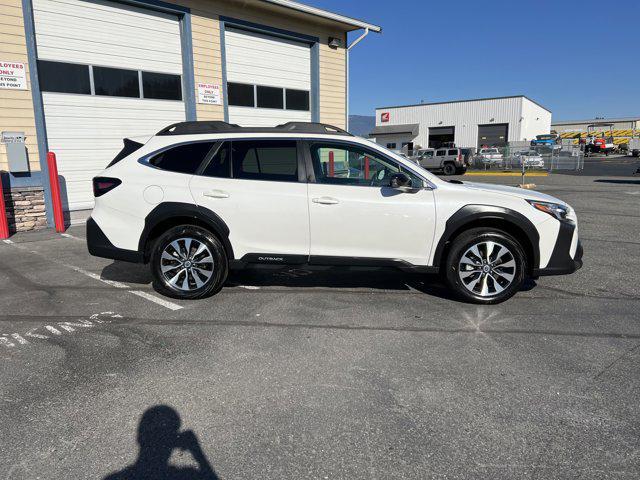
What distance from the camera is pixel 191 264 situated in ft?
16.3

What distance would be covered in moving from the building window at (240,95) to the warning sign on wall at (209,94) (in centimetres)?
49

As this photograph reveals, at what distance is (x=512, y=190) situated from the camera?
5027 mm

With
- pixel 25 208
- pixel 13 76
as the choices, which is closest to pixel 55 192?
pixel 25 208

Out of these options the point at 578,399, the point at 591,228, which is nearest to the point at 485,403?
the point at 578,399

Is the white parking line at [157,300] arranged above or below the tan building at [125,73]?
below

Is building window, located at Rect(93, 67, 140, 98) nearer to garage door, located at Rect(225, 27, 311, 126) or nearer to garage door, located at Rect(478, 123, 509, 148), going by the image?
garage door, located at Rect(225, 27, 311, 126)

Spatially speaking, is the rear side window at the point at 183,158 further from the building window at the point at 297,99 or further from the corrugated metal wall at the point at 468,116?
the corrugated metal wall at the point at 468,116

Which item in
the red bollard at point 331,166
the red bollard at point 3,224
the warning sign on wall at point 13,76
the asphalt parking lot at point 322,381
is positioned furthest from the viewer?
the warning sign on wall at point 13,76

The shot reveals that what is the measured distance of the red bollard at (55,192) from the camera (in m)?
9.28

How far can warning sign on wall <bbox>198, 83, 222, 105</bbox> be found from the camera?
38.4 feet

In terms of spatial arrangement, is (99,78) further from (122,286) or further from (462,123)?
(462,123)

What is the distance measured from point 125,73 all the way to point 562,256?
10.1 meters

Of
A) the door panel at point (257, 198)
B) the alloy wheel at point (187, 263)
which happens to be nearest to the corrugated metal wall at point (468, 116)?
the door panel at point (257, 198)

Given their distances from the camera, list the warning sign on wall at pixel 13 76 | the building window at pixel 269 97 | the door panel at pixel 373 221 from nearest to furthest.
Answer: the door panel at pixel 373 221 < the warning sign on wall at pixel 13 76 < the building window at pixel 269 97
